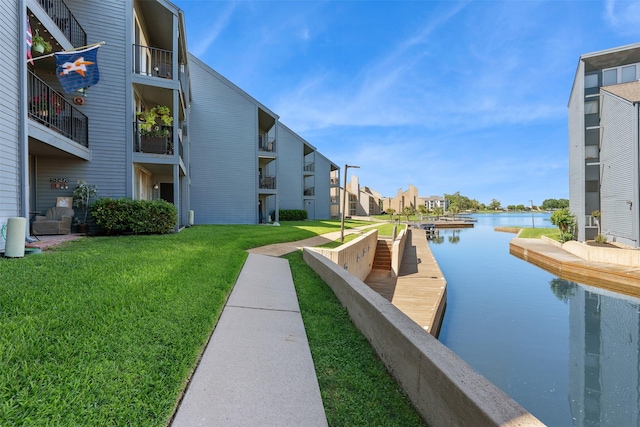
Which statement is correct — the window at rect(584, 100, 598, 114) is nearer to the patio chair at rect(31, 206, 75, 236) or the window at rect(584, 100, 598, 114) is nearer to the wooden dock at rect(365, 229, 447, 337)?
the wooden dock at rect(365, 229, 447, 337)

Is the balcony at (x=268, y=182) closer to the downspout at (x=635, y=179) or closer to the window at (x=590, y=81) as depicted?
the downspout at (x=635, y=179)

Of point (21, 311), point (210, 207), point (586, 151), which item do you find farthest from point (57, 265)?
point (586, 151)

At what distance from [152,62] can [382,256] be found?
1604 centimetres

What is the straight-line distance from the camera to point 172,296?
4141 millimetres

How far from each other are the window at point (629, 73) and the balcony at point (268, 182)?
25.2m

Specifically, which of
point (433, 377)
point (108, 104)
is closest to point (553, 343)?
point (433, 377)

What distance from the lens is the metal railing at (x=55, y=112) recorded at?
8570 mm

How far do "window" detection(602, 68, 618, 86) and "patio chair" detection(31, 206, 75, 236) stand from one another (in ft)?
104

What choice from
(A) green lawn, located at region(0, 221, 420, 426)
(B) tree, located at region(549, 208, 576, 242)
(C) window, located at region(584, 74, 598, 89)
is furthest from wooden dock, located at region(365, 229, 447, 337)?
(C) window, located at region(584, 74, 598, 89)

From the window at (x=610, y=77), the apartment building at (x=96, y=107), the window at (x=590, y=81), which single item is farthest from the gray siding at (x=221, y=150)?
the window at (x=610, y=77)

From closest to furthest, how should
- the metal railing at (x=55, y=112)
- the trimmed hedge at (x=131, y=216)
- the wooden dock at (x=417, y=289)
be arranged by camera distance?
the metal railing at (x=55, y=112)
the trimmed hedge at (x=131, y=216)
the wooden dock at (x=417, y=289)

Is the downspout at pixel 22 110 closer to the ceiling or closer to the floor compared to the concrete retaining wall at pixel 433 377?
closer to the ceiling

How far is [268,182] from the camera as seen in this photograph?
22750mm

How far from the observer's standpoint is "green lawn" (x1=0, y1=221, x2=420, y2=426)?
2.01 m
